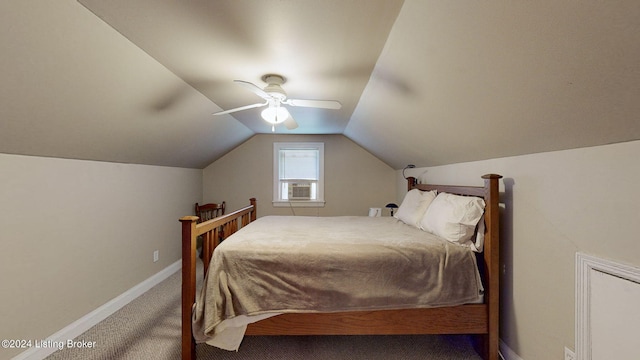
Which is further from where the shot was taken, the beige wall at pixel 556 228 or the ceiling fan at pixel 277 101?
the ceiling fan at pixel 277 101

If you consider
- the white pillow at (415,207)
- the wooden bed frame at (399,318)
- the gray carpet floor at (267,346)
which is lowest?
the gray carpet floor at (267,346)

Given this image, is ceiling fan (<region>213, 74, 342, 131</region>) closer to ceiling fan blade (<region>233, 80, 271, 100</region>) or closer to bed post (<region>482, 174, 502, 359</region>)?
ceiling fan blade (<region>233, 80, 271, 100</region>)

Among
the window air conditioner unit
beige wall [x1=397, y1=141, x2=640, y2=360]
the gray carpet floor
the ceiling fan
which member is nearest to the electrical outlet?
beige wall [x1=397, y1=141, x2=640, y2=360]

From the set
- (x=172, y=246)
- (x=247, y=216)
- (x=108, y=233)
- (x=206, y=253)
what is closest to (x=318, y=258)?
(x=206, y=253)

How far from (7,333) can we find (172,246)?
1.95 m

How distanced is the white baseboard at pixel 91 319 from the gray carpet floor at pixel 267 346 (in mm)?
53

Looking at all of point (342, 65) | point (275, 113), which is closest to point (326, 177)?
point (275, 113)

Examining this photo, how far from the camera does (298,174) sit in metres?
4.62

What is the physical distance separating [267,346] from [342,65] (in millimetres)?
2213

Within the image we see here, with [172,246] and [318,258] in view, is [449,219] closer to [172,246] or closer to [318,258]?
[318,258]

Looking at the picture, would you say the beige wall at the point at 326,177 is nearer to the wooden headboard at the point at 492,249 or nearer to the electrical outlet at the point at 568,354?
the wooden headboard at the point at 492,249

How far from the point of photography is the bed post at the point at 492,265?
5.73 feet

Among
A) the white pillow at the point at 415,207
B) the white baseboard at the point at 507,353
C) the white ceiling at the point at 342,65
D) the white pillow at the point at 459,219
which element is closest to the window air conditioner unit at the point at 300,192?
the white pillow at the point at 415,207

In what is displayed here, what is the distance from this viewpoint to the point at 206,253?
2.03 metres
